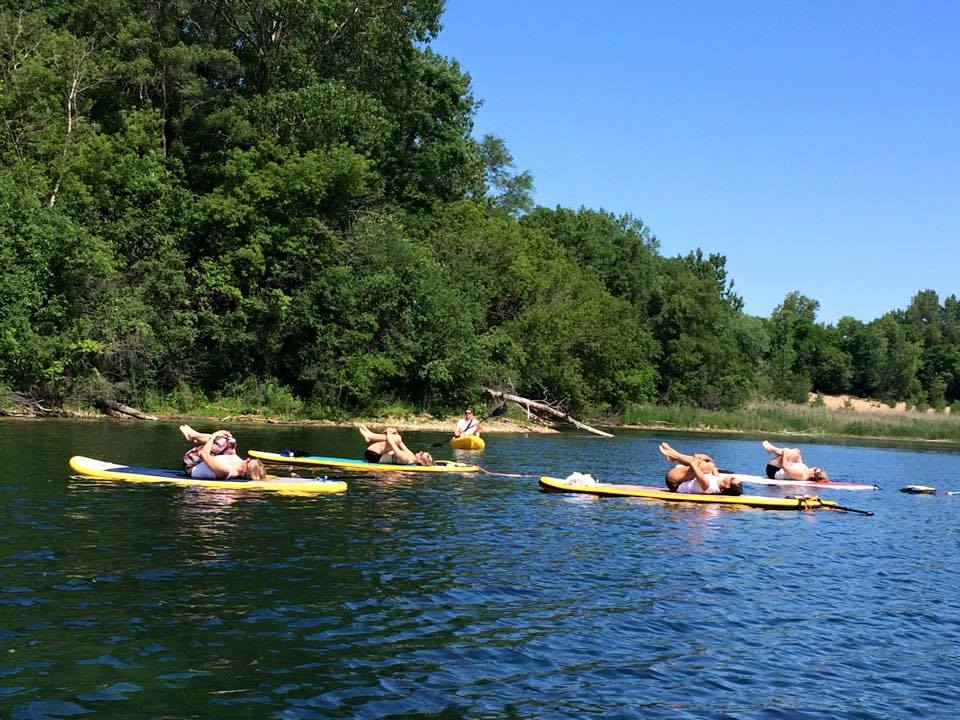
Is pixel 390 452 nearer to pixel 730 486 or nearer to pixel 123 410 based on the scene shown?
pixel 730 486

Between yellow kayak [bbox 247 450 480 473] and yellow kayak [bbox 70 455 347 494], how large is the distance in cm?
364

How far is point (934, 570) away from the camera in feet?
46.7

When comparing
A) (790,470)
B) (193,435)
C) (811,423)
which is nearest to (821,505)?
(790,470)

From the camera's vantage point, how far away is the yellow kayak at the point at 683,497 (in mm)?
19594

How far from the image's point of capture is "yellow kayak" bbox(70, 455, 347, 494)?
17.8 m

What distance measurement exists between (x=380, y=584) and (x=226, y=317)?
93.4 ft

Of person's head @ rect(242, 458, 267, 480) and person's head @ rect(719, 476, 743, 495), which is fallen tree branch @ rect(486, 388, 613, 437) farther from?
person's head @ rect(242, 458, 267, 480)

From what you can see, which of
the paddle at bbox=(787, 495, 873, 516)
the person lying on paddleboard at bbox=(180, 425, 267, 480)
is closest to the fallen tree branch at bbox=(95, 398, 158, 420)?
the person lying on paddleboard at bbox=(180, 425, 267, 480)

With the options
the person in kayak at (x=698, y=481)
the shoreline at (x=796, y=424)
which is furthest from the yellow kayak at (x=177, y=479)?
the shoreline at (x=796, y=424)

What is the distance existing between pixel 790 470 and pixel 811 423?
34108mm

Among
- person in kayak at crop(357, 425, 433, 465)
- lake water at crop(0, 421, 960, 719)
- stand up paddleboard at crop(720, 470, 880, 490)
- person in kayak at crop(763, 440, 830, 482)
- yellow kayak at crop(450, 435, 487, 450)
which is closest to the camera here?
lake water at crop(0, 421, 960, 719)

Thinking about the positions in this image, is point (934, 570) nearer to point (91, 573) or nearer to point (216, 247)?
point (91, 573)

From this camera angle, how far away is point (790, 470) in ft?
83.7

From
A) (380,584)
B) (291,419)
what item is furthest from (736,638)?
(291,419)
